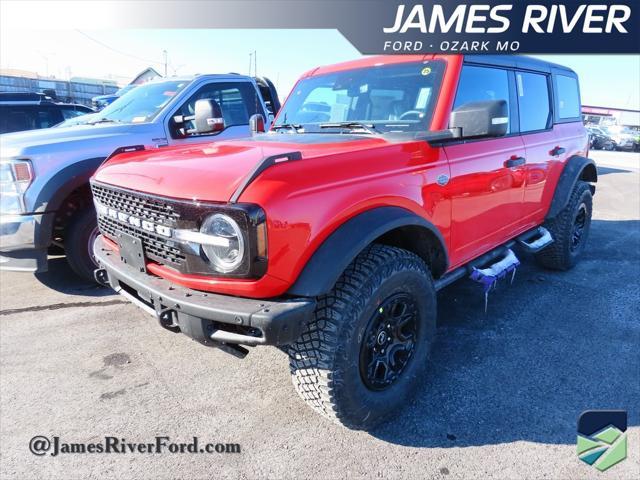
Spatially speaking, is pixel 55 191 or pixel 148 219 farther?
pixel 55 191

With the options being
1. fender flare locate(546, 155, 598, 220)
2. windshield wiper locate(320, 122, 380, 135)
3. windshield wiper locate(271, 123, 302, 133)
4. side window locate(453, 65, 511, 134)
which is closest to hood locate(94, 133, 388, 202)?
windshield wiper locate(320, 122, 380, 135)

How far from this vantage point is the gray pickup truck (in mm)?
3564

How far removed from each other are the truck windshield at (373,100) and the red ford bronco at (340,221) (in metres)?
0.01

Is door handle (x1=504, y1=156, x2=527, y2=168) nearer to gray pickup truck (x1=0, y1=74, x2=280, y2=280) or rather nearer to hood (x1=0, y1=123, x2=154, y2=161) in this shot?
gray pickup truck (x1=0, y1=74, x2=280, y2=280)

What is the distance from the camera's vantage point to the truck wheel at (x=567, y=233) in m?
4.35

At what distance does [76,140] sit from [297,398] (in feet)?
9.97

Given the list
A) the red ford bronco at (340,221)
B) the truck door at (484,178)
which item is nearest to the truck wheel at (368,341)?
the red ford bronco at (340,221)

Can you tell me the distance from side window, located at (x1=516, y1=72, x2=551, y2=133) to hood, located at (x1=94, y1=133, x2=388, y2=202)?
5.98 feet

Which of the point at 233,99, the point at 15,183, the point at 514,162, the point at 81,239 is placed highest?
the point at 233,99

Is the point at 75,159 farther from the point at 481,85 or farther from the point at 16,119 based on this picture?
the point at 16,119

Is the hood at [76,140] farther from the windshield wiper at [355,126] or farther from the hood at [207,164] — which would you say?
the windshield wiper at [355,126]

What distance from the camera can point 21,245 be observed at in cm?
360

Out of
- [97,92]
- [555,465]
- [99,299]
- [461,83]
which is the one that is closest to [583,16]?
[461,83]

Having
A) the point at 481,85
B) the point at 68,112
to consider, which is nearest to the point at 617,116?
the point at 68,112
